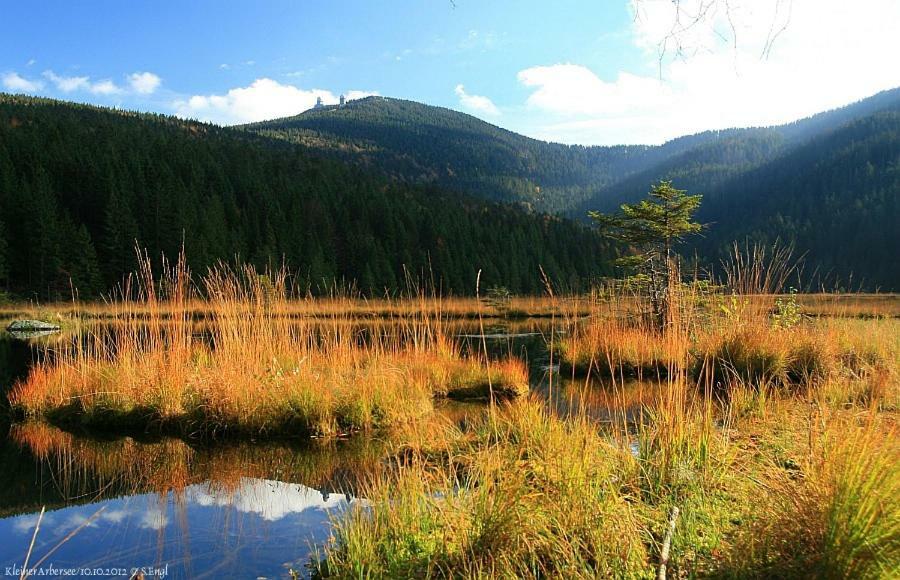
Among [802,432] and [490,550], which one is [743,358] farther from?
[490,550]

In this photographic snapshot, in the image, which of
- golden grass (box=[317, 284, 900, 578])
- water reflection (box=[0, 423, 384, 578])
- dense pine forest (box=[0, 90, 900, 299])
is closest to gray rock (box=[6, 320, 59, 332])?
dense pine forest (box=[0, 90, 900, 299])

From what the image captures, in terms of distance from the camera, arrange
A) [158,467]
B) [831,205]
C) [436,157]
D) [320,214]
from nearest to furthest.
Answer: [158,467] → [320,214] → [831,205] → [436,157]

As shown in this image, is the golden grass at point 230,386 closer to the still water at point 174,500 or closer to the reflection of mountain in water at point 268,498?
the still water at point 174,500

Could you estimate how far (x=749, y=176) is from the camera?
127750 mm

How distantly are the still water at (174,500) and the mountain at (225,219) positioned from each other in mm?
25750

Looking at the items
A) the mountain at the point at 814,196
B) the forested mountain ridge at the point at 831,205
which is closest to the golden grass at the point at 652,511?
the mountain at the point at 814,196

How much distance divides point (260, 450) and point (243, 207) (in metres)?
59.1

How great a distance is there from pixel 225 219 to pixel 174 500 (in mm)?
52608

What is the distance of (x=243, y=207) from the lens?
6000 centimetres

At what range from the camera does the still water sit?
307 cm

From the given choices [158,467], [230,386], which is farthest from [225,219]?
[158,467]

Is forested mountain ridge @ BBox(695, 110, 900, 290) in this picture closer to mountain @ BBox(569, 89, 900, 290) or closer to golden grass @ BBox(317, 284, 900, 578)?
mountain @ BBox(569, 89, 900, 290)

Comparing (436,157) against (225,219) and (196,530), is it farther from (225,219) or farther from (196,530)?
A: (196,530)

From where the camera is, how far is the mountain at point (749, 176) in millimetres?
82812
